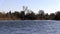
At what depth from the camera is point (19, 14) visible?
268ft

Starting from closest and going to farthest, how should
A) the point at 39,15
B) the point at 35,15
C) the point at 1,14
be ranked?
the point at 1,14, the point at 35,15, the point at 39,15

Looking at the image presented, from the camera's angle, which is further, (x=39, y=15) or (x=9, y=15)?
(x=39, y=15)

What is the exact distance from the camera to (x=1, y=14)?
7400cm

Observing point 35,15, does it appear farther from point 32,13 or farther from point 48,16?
point 48,16

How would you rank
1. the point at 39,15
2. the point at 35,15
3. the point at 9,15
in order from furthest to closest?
the point at 39,15, the point at 35,15, the point at 9,15

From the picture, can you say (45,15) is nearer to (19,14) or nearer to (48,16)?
(48,16)

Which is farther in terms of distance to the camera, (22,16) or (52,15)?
(52,15)

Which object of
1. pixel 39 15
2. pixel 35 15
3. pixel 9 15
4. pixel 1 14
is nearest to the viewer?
pixel 1 14

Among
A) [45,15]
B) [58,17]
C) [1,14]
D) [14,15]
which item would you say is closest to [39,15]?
[45,15]

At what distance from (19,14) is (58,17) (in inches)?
698

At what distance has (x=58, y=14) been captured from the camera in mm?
83438

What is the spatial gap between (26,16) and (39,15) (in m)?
10.4

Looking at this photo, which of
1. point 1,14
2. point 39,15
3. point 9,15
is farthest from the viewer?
point 39,15

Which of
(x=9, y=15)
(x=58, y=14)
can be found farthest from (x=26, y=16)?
(x=58, y=14)
